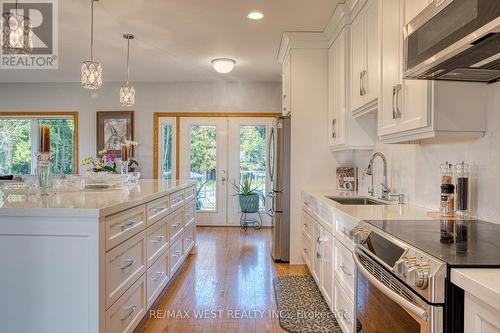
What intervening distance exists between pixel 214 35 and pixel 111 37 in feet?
3.99

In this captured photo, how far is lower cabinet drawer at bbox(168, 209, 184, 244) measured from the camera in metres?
2.97

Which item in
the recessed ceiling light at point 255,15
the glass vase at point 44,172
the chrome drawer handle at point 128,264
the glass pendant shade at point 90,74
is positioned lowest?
the chrome drawer handle at point 128,264

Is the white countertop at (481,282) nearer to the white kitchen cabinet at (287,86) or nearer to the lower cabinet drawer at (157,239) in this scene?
the lower cabinet drawer at (157,239)

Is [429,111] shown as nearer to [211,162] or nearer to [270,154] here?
[270,154]

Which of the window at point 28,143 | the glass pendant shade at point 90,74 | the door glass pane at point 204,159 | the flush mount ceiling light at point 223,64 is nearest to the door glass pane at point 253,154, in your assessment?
the door glass pane at point 204,159

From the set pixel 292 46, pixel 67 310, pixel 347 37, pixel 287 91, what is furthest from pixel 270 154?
pixel 67 310

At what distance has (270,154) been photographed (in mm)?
4328

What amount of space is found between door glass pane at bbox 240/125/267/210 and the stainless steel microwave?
4.39 metres

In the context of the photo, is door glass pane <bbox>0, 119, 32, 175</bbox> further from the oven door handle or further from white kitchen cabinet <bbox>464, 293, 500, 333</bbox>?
white kitchen cabinet <bbox>464, 293, 500, 333</bbox>

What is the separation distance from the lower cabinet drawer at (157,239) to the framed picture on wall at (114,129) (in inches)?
145

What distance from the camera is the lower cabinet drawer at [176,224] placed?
2.97 m

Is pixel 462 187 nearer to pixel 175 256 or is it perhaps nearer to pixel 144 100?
pixel 175 256

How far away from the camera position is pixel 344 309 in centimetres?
202

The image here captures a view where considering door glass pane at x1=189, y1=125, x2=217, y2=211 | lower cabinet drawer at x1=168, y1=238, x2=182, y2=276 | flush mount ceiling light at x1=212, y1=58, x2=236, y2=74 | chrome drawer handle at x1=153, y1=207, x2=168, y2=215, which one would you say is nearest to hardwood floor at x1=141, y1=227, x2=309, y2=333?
lower cabinet drawer at x1=168, y1=238, x2=182, y2=276
